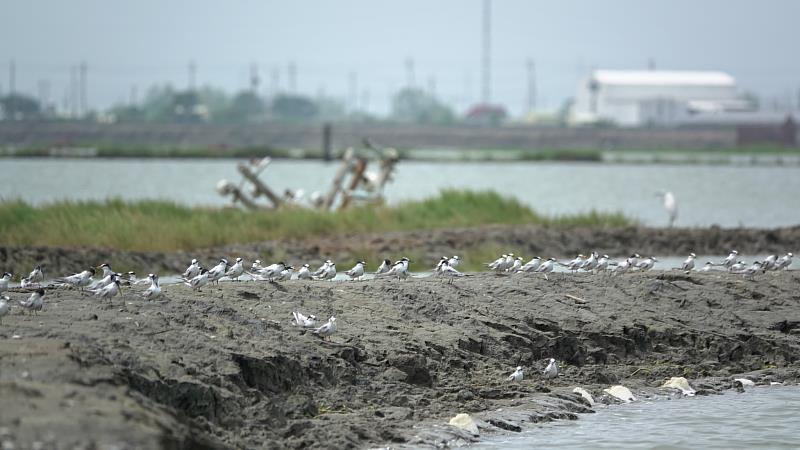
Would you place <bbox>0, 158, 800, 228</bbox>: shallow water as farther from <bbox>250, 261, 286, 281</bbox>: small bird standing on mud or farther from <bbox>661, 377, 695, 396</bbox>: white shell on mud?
<bbox>661, 377, 695, 396</bbox>: white shell on mud

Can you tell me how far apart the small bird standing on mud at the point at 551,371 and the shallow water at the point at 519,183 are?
2124 centimetres

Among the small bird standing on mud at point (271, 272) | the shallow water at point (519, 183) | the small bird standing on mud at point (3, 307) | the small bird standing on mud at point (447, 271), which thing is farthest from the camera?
the shallow water at point (519, 183)

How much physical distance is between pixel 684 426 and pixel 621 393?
0.83 m

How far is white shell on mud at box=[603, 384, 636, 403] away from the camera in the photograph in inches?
557

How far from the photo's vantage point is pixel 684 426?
44.5 feet

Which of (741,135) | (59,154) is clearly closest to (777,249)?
(59,154)

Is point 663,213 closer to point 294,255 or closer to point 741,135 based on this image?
point 294,255

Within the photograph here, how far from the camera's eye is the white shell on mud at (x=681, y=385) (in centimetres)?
Answer: 1452

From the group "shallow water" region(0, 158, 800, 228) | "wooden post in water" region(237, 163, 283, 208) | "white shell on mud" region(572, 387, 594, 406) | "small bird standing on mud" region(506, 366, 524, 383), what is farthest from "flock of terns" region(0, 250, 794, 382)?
"shallow water" region(0, 158, 800, 228)

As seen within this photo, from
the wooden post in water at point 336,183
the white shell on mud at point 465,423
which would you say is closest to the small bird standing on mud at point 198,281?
the white shell on mud at point 465,423

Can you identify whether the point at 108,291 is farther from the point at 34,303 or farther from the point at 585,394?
the point at 585,394

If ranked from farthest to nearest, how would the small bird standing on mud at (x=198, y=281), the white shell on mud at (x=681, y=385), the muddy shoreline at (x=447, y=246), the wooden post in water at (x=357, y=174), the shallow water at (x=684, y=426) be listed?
the wooden post in water at (x=357, y=174) → the muddy shoreline at (x=447, y=246) → the small bird standing on mud at (x=198, y=281) → the white shell on mud at (x=681, y=385) → the shallow water at (x=684, y=426)

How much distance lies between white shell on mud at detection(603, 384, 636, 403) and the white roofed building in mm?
134359

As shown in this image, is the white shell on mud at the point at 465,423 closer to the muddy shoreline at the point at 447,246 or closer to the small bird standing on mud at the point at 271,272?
the small bird standing on mud at the point at 271,272
